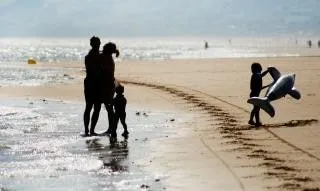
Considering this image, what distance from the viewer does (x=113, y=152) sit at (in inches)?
410

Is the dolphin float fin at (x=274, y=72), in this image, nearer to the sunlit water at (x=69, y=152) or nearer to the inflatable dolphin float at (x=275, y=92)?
the inflatable dolphin float at (x=275, y=92)

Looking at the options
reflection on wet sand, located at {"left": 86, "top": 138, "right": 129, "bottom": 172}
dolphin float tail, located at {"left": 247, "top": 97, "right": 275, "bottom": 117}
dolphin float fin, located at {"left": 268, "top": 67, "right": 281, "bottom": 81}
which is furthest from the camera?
dolphin float fin, located at {"left": 268, "top": 67, "right": 281, "bottom": 81}

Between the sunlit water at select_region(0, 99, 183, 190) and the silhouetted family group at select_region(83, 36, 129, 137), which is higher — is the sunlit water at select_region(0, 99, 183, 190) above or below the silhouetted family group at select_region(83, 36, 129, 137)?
below

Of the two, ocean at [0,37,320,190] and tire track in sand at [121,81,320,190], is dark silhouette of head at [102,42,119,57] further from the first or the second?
tire track in sand at [121,81,320,190]

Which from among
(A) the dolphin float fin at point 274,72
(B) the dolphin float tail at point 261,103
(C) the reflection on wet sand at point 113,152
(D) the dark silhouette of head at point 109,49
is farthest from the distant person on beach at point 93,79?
(A) the dolphin float fin at point 274,72

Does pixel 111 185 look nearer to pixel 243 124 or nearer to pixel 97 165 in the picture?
pixel 97 165

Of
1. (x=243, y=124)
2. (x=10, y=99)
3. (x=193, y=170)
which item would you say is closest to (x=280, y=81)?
(x=243, y=124)

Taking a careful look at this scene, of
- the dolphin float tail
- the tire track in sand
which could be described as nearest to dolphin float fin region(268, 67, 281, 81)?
the dolphin float tail

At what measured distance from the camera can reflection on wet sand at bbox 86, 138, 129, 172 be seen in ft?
30.2

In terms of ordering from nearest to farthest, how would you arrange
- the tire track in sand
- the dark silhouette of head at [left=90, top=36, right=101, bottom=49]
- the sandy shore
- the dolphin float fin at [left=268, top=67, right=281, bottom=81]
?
the sandy shore
the tire track in sand
the dark silhouette of head at [left=90, top=36, right=101, bottom=49]
the dolphin float fin at [left=268, top=67, right=281, bottom=81]

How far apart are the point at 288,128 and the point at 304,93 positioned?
740 centimetres

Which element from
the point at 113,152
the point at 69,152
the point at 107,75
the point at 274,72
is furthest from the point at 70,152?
the point at 274,72

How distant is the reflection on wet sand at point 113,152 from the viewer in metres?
9.20

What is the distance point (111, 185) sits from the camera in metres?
7.95
